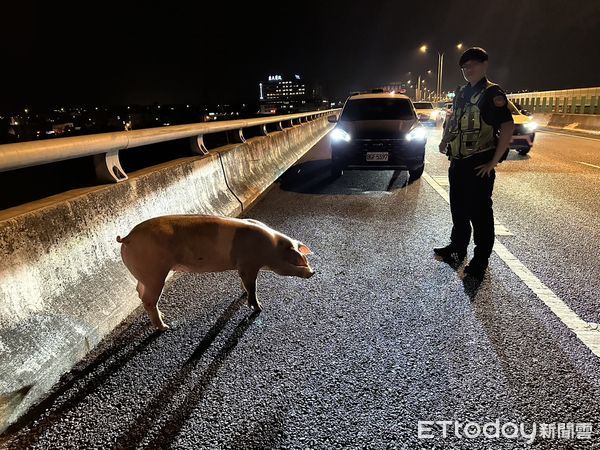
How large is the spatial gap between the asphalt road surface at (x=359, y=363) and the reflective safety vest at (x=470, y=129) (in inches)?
45.0

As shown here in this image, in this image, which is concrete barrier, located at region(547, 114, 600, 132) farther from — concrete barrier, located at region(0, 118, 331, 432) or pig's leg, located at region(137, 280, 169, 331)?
pig's leg, located at region(137, 280, 169, 331)

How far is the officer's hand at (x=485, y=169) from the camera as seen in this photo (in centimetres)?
432

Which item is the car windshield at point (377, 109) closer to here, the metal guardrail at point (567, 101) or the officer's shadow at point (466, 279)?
the officer's shadow at point (466, 279)

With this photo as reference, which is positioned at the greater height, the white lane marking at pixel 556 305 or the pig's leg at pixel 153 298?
the pig's leg at pixel 153 298

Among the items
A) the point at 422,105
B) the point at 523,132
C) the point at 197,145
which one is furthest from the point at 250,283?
the point at 422,105

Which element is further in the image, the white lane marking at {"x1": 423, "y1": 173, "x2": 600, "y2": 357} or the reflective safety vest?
the reflective safety vest

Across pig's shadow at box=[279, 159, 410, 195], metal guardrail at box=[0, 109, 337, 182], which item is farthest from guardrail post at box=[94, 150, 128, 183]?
pig's shadow at box=[279, 159, 410, 195]

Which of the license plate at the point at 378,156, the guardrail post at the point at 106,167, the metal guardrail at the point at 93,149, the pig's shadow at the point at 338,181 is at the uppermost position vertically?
the metal guardrail at the point at 93,149

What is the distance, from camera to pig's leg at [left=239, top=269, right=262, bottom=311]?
3.27 metres

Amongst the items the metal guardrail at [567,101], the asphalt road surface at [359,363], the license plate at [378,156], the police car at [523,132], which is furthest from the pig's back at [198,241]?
the metal guardrail at [567,101]

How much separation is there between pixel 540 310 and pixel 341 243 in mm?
2341

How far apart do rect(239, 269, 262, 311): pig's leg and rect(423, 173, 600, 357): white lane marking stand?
2202 millimetres

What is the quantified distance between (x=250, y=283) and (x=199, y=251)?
0.45 meters

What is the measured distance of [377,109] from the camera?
10.9 m
